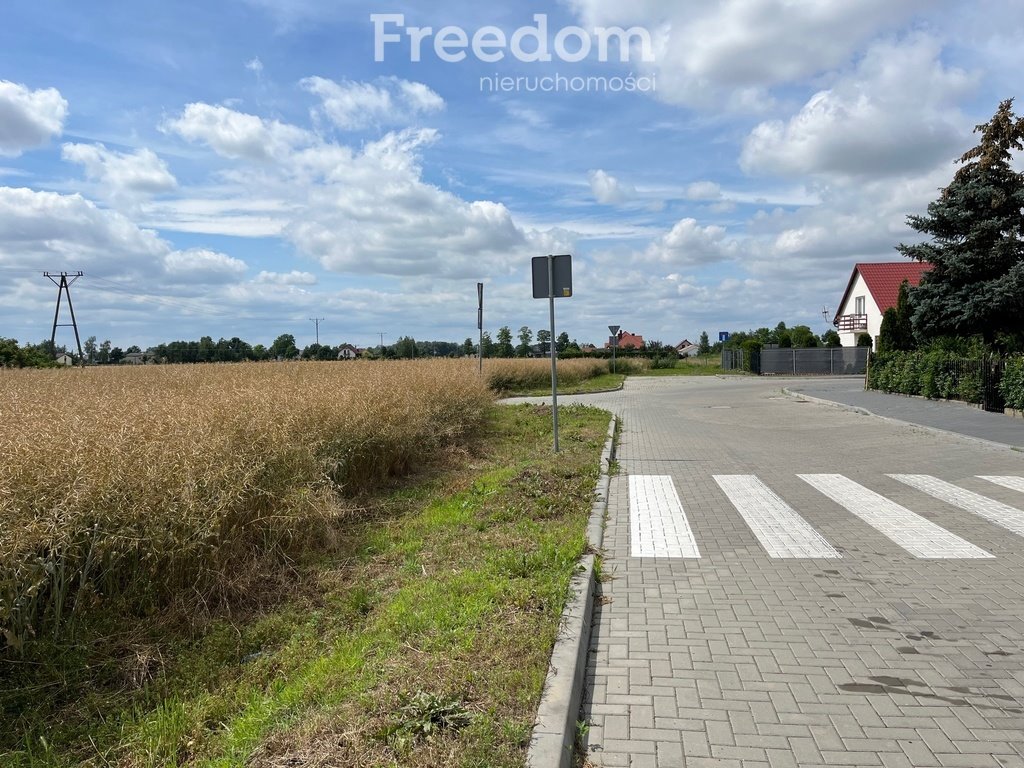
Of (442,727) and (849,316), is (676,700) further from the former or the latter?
(849,316)

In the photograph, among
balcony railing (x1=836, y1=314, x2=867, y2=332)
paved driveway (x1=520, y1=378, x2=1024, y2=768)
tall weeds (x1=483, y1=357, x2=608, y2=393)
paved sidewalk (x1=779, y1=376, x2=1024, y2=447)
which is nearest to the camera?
paved driveway (x1=520, y1=378, x2=1024, y2=768)

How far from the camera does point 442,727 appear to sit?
3.03m

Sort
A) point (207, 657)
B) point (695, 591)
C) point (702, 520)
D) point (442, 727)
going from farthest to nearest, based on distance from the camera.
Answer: point (702, 520) < point (695, 591) < point (207, 657) < point (442, 727)

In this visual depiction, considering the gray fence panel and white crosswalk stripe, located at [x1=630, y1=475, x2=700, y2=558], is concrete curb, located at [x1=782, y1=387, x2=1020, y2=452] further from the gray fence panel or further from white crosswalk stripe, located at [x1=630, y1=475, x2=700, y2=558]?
the gray fence panel

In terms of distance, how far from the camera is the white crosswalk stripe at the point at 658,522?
6.22m

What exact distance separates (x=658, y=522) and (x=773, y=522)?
113cm

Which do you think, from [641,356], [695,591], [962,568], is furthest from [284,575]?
[641,356]

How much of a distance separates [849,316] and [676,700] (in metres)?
56.8

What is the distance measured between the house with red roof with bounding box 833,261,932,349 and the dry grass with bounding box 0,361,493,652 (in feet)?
165

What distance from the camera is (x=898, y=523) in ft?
22.8

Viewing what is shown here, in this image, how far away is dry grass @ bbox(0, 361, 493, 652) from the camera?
3.80m

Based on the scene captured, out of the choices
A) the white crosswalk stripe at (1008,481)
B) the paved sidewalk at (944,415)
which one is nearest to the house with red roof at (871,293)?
the paved sidewalk at (944,415)

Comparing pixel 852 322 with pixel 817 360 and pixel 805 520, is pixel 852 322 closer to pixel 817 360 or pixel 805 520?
pixel 817 360

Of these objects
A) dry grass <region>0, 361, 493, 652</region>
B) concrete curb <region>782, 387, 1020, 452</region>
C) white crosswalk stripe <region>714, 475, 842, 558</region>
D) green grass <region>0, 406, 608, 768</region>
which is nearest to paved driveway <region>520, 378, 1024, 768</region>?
white crosswalk stripe <region>714, 475, 842, 558</region>
